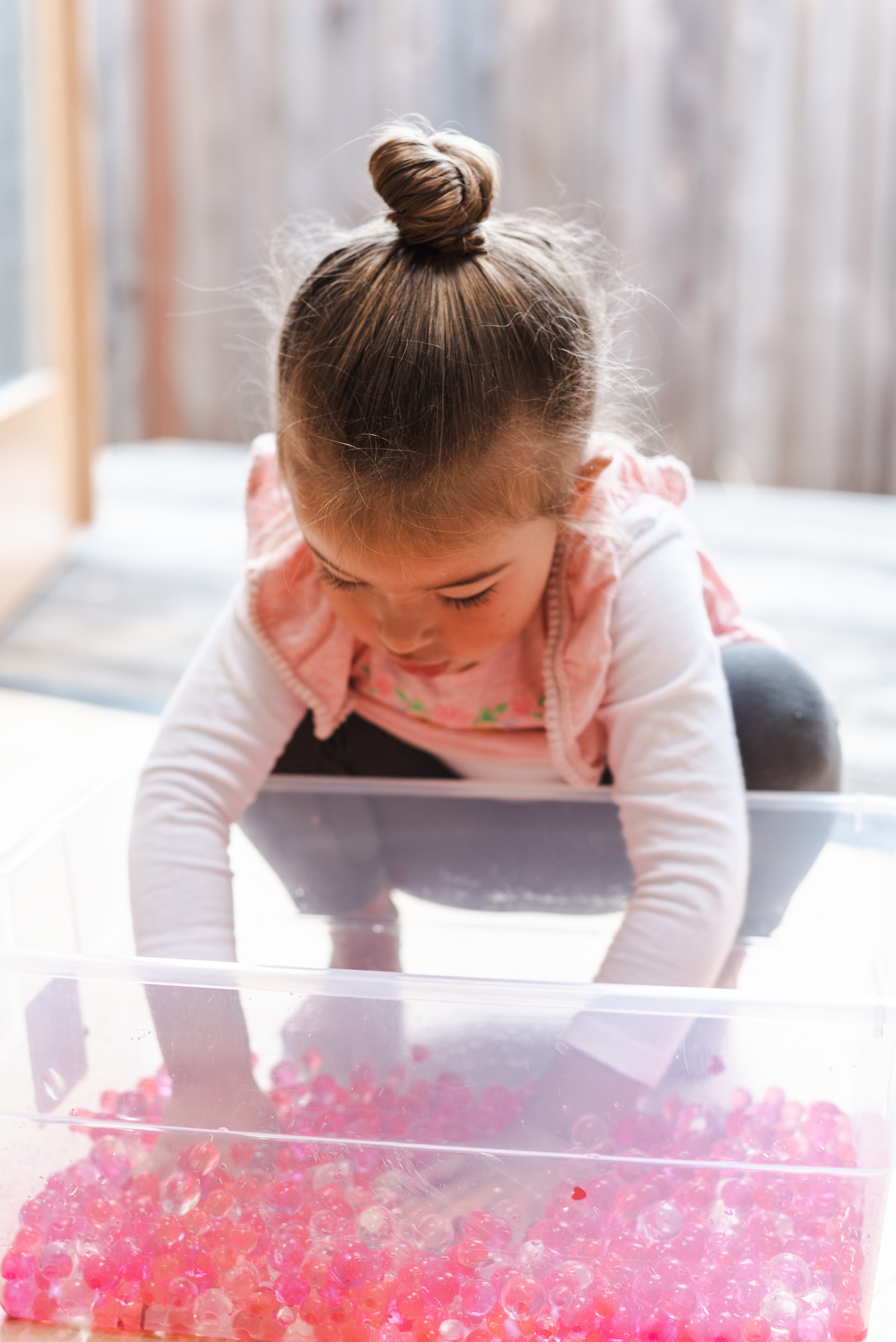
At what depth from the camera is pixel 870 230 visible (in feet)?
7.32

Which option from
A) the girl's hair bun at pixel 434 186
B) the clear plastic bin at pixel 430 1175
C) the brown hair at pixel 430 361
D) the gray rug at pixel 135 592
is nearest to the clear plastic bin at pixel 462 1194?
the clear plastic bin at pixel 430 1175

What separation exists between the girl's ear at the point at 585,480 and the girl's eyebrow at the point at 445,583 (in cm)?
6

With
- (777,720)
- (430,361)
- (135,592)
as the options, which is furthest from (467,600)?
(135,592)

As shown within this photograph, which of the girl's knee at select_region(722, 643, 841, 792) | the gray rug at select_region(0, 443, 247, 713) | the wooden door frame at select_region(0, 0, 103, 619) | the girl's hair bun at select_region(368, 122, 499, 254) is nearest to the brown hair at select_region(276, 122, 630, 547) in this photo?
the girl's hair bun at select_region(368, 122, 499, 254)

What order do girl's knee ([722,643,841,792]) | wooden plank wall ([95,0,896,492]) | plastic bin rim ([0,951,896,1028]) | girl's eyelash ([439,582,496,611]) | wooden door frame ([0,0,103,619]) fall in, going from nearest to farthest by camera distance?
plastic bin rim ([0,951,896,1028]), girl's eyelash ([439,582,496,611]), girl's knee ([722,643,841,792]), wooden door frame ([0,0,103,619]), wooden plank wall ([95,0,896,492])

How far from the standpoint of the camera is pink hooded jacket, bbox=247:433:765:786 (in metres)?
0.73

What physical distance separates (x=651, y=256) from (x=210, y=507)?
2.92ft

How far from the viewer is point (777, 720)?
804 mm

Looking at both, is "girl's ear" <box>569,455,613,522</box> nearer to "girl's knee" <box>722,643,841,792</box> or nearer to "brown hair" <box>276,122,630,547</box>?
"brown hair" <box>276,122,630,547</box>

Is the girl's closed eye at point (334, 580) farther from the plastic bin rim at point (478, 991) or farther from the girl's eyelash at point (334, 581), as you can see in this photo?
the plastic bin rim at point (478, 991)

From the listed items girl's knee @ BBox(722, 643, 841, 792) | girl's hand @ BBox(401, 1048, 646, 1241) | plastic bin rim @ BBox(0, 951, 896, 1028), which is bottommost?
girl's hand @ BBox(401, 1048, 646, 1241)

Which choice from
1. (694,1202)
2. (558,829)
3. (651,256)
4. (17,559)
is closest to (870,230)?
(651,256)

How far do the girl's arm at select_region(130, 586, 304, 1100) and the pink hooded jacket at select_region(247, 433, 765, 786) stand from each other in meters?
0.02

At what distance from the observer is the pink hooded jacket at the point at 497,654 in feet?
2.39
